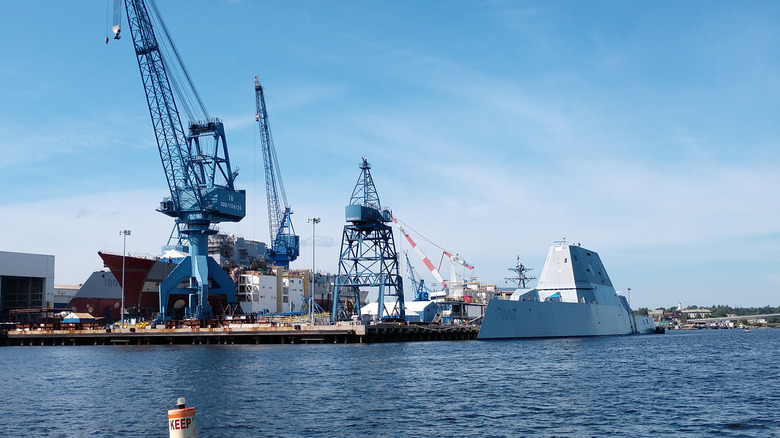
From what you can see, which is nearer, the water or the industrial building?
the water

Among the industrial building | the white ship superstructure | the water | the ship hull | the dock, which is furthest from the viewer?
the industrial building

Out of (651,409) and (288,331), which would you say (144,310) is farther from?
(651,409)

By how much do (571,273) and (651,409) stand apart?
188ft

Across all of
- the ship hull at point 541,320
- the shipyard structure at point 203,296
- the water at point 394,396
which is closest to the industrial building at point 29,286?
the shipyard structure at point 203,296

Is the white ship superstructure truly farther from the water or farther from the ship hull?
the water

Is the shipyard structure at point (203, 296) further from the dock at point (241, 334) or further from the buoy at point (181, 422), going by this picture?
the buoy at point (181, 422)

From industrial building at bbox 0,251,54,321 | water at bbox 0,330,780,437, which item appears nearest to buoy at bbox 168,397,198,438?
water at bbox 0,330,780,437

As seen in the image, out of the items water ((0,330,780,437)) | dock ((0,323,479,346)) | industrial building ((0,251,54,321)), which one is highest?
industrial building ((0,251,54,321))

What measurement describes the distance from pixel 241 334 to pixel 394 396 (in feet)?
136

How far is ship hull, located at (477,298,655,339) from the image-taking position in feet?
232

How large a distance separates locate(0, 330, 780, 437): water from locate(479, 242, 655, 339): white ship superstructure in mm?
21861

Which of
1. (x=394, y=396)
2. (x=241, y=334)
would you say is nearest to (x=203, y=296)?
(x=241, y=334)

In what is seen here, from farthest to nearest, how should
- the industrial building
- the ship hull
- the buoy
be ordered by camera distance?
the industrial building → the ship hull → the buoy

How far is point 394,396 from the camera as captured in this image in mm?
29344
